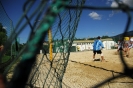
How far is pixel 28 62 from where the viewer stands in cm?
60

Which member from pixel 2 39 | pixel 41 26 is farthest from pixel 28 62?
pixel 2 39

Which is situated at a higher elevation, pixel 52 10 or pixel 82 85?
pixel 52 10

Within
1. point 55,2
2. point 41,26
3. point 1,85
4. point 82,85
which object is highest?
point 55,2

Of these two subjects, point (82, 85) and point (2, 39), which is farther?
point (2, 39)

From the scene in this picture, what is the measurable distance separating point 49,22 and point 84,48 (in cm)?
3614

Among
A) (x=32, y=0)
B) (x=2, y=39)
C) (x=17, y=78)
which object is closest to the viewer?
(x=17, y=78)

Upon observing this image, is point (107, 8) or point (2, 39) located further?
point (2, 39)

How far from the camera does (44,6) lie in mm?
667

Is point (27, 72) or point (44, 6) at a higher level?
point (44, 6)

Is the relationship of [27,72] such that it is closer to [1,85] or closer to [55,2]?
[1,85]

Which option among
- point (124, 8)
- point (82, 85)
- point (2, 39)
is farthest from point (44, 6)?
point (2, 39)

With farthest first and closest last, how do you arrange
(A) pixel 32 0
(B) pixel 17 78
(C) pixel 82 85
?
(C) pixel 82 85
(A) pixel 32 0
(B) pixel 17 78

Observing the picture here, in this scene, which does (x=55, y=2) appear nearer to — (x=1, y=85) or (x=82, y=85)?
(x=1, y=85)

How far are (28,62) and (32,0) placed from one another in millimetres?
295
